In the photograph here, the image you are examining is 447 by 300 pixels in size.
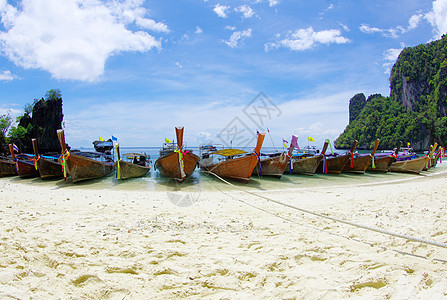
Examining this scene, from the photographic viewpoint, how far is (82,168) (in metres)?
13.2

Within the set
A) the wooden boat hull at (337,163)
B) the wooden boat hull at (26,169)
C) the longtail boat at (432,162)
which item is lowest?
the longtail boat at (432,162)

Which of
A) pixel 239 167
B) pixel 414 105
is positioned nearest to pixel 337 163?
pixel 239 167

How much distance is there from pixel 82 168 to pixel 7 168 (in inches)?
373

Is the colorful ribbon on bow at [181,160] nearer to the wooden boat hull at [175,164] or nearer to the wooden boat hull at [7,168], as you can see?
the wooden boat hull at [175,164]

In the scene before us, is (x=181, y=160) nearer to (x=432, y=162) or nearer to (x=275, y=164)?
(x=275, y=164)

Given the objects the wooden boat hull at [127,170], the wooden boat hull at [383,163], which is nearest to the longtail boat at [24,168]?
the wooden boat hull at [127,170]

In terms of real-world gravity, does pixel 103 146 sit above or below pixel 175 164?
above

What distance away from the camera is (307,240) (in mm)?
3508

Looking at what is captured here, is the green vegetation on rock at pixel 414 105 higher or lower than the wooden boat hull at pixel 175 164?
higher

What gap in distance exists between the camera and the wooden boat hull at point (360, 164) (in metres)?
18.1

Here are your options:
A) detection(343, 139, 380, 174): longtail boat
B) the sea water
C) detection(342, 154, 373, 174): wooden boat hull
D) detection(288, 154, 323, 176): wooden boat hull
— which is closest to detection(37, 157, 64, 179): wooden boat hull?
the sea water

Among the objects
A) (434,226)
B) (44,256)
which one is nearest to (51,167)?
(44,256)

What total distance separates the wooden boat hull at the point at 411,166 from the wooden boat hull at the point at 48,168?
2707 cm

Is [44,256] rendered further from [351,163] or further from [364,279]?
[351,163]
